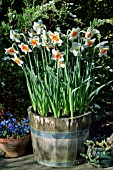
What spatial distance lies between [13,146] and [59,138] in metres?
0.57

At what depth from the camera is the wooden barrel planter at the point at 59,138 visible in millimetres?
3748

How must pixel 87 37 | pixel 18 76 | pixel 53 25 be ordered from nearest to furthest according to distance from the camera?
pixel 87 37
pixel 18 76
pixel 53 25

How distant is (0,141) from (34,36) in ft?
3.61

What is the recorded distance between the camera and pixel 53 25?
5203 millimetres

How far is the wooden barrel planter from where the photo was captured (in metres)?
3.75

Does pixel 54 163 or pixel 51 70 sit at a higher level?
pixel 51 70

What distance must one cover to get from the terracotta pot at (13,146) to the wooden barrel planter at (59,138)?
0.19 m

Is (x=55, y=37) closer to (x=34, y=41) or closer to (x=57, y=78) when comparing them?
(x=34, y=41)

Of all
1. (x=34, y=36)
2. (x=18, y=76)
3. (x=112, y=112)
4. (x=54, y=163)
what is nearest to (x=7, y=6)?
(x=18, y=76)

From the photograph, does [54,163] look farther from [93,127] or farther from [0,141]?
[93,127]

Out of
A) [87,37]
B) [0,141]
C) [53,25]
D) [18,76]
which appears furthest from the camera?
[53,25]

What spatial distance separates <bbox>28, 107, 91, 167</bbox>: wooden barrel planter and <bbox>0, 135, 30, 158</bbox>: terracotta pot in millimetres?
186

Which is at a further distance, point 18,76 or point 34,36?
point 18,76

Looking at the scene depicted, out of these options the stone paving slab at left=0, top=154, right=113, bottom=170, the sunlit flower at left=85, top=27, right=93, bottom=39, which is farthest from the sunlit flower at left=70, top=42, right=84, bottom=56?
the stone paving slab at left=0, top=154, right=113, bottom=170
